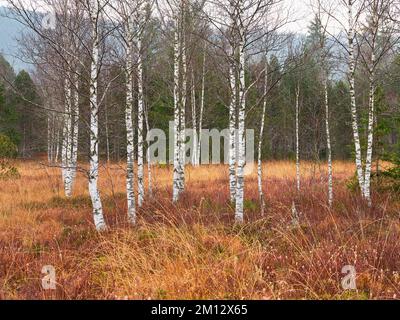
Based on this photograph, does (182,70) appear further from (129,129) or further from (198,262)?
(198,262)

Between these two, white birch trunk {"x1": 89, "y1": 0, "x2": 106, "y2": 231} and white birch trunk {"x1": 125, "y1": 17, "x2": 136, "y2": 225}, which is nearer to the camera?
white birch trunk {"x1": 89, "y1": 0, "x2": 106, "y2": 231}

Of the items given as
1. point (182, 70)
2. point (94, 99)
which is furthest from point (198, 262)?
point (182, 70)

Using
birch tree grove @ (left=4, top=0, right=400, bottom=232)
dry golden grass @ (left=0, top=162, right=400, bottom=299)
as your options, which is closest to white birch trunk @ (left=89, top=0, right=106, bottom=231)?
birch tree grove @ (left=4, top=0, right=400, bottom=232)

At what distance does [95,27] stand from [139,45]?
7.95 ft

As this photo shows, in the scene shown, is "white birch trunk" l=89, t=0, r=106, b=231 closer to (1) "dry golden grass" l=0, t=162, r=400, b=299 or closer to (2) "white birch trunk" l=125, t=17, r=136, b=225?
(2) "white birch trunk" l=125, t=17, r=136, b=225

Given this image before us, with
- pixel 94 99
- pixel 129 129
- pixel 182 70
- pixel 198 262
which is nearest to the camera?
pixel 198 262

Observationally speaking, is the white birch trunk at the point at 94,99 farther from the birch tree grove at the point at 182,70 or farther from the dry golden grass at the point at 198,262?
the dry golden grass at the point at 198,262

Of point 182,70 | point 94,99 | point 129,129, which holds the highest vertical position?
point 182,70

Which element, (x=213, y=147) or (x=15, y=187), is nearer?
(x=15, y=187)

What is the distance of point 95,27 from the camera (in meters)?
6.21

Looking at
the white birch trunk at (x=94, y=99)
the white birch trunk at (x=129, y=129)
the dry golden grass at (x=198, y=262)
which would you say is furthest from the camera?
the white birch trunk at (x=129, y=129)

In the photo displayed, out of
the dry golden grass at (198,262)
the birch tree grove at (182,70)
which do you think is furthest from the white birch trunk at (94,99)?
the dry golden grass at (198,262)
